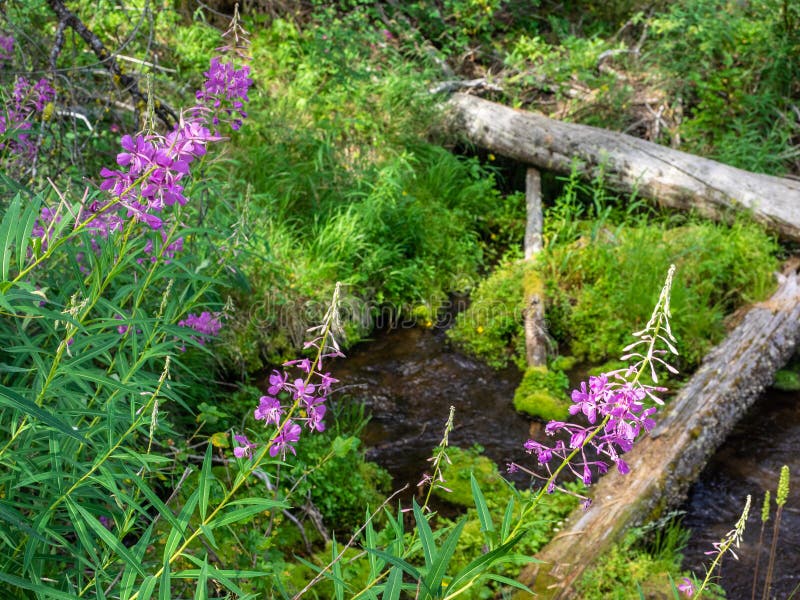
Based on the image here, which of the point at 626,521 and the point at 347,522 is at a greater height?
the point at 626,521

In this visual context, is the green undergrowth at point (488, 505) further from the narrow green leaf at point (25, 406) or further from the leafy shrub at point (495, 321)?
the narrow green leaf at point (25, 406)

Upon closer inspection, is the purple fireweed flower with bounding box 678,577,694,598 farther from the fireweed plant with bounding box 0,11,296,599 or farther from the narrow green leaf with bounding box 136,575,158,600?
the narrow green leaf with bounding box 136,575,158,600

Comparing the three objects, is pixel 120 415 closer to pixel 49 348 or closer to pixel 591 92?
pixel 49 348

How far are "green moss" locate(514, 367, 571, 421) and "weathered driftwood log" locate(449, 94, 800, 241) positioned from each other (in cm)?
197

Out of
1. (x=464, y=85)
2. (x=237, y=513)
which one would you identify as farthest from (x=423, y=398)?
(x=464, y=85)

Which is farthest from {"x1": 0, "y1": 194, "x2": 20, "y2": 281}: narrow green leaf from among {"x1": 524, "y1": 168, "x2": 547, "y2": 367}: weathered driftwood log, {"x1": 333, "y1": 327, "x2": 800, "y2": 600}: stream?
{"x1": 524, "y1": 168, "x2": 547, "y2": 367}: weathered driftwood log

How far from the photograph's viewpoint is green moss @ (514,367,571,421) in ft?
14.7

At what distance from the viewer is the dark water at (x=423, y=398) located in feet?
13.9

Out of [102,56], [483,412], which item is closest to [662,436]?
[483,412]

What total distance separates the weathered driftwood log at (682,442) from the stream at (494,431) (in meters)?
0.18

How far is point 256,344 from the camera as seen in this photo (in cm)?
471

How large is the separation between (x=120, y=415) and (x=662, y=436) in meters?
2.88

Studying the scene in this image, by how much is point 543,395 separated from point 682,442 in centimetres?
90

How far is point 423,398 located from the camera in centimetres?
471
